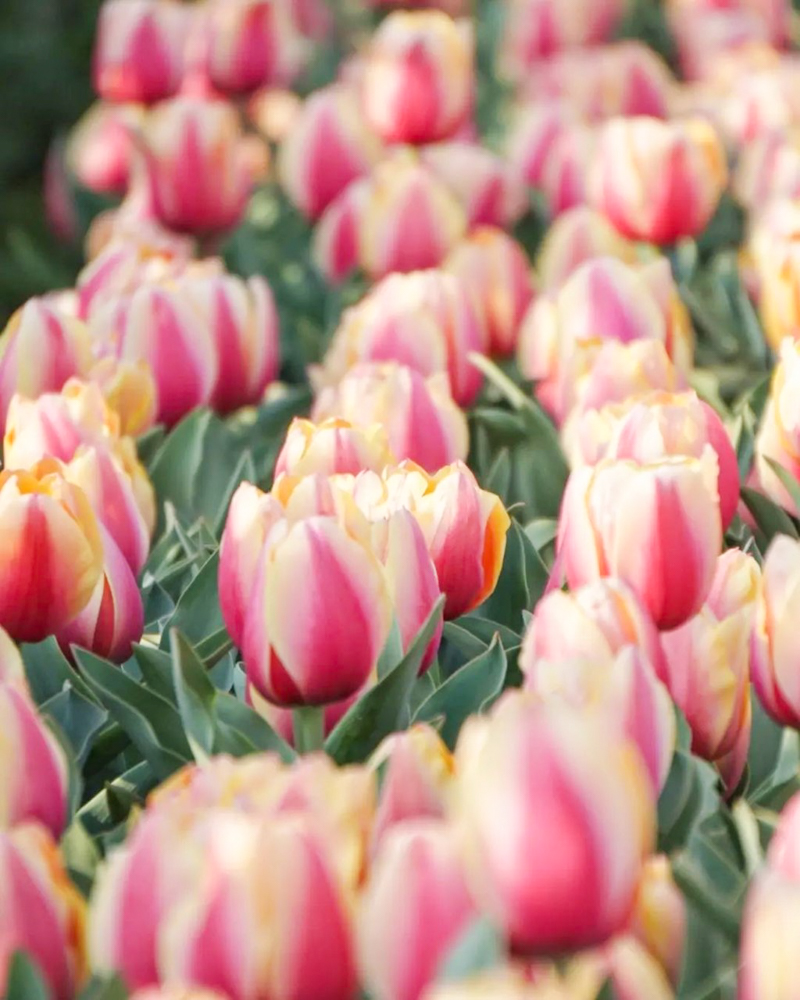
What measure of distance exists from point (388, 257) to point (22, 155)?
3.53 metres

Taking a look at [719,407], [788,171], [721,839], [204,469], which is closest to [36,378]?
[204,469]

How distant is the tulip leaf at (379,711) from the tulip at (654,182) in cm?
120

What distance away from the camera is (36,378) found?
1.54 meters

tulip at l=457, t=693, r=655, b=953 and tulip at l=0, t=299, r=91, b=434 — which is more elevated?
tulip at l=457, t=693, r=655, b=953

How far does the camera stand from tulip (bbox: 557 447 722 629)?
3.24 feet

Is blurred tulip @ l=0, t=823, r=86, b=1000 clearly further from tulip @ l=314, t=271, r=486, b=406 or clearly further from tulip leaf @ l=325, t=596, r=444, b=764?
tulip @ l=314, t=271, r=486, b=406

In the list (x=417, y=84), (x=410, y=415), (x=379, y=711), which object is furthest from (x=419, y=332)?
(x=417, y=84)

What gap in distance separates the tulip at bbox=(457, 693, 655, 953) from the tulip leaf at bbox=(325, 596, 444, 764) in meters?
0.30

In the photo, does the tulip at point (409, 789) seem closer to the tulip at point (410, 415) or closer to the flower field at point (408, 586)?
the flower field at point (408, 586)

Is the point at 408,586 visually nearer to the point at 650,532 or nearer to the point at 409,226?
the point at 650,532

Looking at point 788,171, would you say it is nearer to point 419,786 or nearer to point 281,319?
point 281,319

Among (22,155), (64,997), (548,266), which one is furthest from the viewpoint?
(22,155)

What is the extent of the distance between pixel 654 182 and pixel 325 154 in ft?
1.79

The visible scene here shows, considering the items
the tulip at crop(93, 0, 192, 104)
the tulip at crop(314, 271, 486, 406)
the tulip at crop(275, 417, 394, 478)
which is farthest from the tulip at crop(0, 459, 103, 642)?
the tulip at crop(93, 0, 192, 104)
